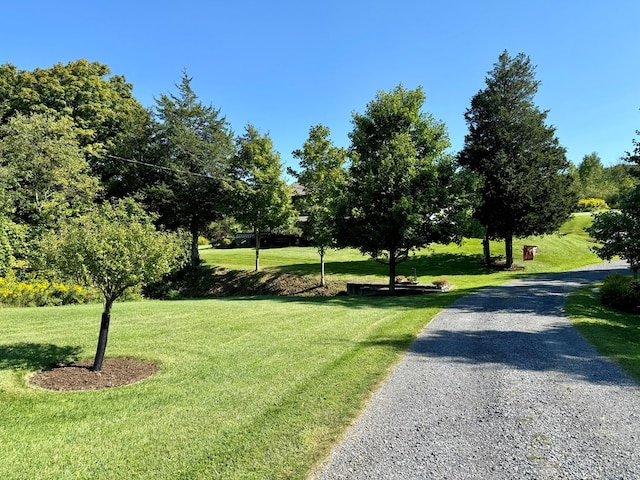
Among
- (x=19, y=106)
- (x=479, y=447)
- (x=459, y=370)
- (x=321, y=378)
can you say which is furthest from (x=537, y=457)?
(x=19, y=106)

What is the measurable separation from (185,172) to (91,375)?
24930 millimetres

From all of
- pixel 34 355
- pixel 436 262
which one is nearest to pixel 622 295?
pixel 436 262

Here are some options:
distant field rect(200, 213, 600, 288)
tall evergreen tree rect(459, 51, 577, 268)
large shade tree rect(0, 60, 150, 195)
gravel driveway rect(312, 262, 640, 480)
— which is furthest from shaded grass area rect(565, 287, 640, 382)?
large shade tree rect(0, 60, 150, 195)

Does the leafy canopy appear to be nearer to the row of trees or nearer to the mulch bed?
the mulch bed

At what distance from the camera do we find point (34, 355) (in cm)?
761

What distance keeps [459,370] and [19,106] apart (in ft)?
127

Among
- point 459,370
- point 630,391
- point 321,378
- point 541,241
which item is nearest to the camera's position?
point 630,391

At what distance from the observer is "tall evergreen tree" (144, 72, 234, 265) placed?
29922mm

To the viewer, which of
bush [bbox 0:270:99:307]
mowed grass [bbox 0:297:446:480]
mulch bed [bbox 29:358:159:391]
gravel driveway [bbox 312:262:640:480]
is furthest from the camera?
bush [bbox 0:270:99:307]

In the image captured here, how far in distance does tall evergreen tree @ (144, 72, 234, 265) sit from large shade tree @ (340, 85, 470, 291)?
13781 mm

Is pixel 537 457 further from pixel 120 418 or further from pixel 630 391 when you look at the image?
pixel 120 418

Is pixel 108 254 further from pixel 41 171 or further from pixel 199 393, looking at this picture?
pixel 41 171

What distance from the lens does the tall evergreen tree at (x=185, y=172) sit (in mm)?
29922

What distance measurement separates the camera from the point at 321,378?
21.1 feet
